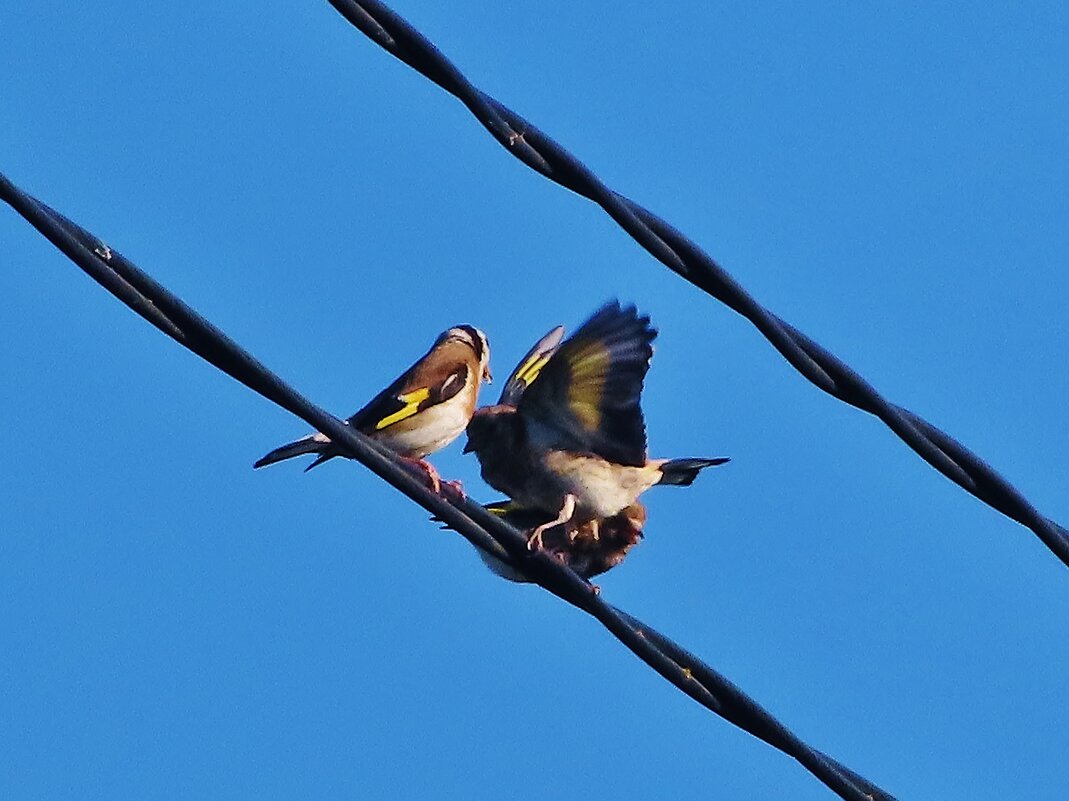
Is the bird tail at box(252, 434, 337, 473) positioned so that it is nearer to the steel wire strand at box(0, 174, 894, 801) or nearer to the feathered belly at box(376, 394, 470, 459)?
the feathered belly at box(376, 394, 470, 459)

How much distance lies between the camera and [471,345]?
10547 mm

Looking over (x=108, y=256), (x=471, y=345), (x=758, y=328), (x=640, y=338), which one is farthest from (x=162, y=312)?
(x=471, y=345)

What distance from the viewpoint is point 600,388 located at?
8719 millimetres

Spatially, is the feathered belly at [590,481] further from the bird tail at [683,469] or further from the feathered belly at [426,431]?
the feathered belly at [426,431]

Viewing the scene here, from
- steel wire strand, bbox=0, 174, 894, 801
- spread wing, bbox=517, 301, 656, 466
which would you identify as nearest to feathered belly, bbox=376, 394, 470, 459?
spread wing, bbox=517, 301, 656, 466

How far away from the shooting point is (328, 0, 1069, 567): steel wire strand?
5203mm

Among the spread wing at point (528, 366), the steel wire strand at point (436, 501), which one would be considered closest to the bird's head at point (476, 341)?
the spread wing at point (528, 366)

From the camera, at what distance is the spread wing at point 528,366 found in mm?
10102

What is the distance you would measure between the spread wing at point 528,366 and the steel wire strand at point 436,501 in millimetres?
3599

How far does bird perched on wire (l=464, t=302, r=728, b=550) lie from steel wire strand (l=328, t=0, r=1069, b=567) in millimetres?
2846

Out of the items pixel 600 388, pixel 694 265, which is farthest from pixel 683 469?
pixel 694 265

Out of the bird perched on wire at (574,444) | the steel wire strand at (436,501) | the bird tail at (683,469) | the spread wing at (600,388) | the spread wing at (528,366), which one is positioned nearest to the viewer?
the steel wire strand at (436,501)

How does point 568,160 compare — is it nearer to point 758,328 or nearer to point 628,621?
point 758,328

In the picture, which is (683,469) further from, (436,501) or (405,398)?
(436,501)
